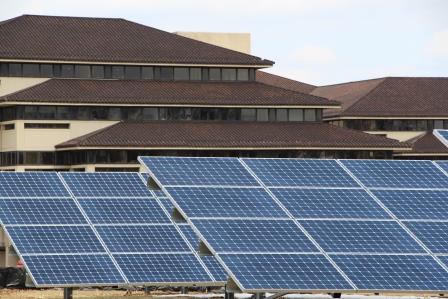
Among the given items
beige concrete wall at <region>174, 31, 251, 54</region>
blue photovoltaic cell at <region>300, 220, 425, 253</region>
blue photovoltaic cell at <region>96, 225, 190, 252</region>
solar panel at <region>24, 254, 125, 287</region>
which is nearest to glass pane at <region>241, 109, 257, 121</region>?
beige concrete wall at <region>174, 31, 251, 54</region>

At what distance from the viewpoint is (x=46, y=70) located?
131m

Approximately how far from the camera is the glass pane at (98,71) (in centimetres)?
13238

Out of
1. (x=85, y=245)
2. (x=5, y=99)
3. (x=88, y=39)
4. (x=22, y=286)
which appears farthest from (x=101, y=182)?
(x=88, y=39)

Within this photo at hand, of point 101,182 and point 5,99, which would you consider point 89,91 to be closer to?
point 5,99

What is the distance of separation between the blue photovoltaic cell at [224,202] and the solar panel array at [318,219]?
0.09ft

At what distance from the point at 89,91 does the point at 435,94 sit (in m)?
47.1

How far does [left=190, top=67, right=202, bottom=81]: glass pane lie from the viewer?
13575cm

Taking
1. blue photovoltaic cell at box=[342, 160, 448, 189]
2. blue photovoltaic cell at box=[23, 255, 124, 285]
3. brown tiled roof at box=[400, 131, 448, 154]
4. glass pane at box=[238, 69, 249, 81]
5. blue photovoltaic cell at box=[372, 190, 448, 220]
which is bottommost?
brown tiled roof at box=[400, 131, 448, 154]

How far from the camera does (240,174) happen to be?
4678 centimetres

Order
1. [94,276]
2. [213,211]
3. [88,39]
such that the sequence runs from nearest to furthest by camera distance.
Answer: [213,211] → [94,276] → [88,39]

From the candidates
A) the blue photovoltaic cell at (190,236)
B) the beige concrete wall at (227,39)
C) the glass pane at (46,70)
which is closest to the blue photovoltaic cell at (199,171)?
the blue photovoltaic cell at (190,236)

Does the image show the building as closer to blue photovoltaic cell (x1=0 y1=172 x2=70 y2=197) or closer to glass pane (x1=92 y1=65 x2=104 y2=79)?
glass pane (x1=92 y1=65 x2=104 y2=79)

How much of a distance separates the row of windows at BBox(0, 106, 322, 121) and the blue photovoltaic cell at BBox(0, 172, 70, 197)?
6690 centimetres

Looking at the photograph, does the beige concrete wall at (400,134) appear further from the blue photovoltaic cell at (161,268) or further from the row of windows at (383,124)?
the blue photovoltaic cell at (161,268)
